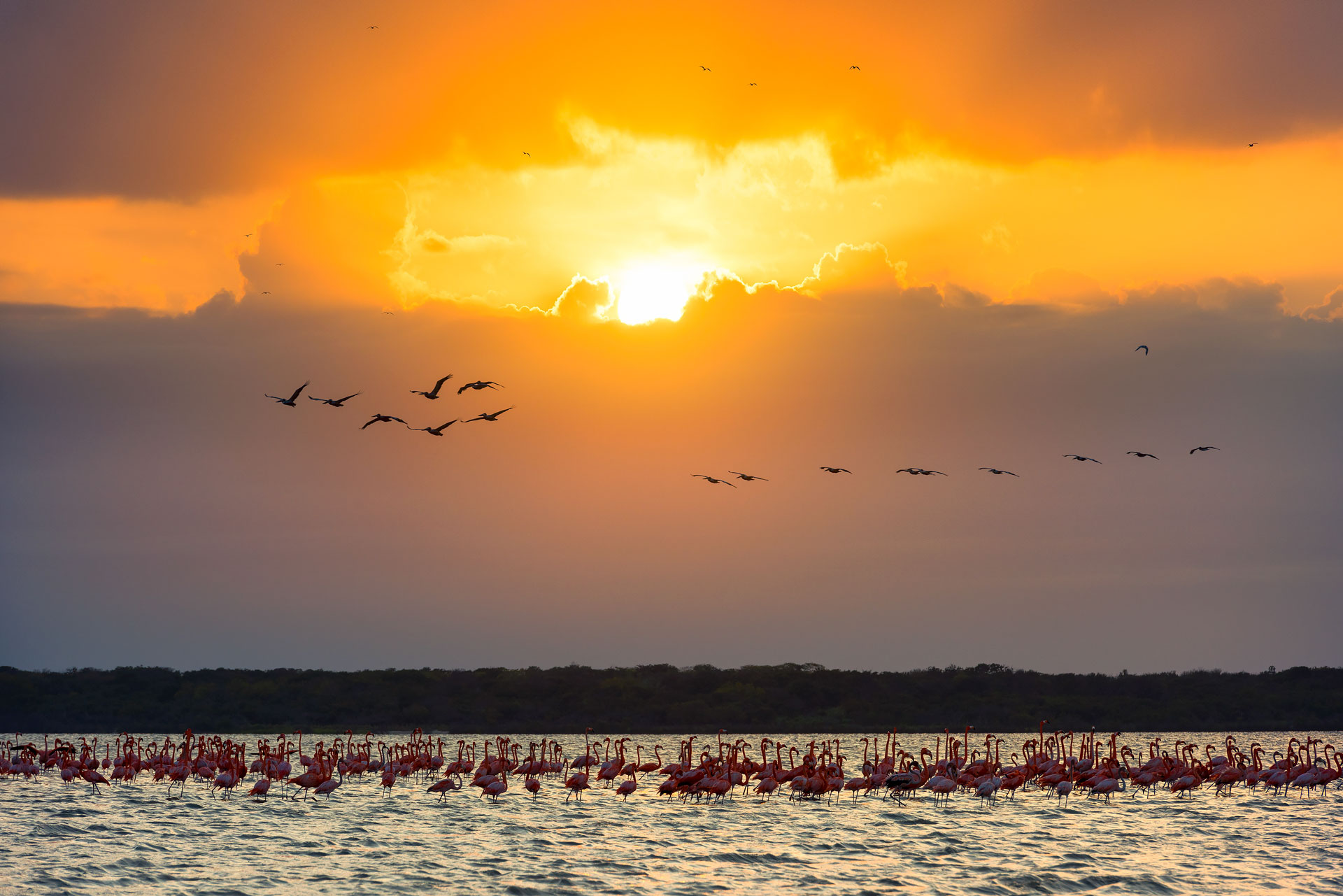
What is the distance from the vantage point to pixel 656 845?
1553 inches

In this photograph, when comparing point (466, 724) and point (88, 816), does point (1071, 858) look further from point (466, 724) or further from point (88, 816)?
point (466, 724)

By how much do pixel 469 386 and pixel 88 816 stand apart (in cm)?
1982

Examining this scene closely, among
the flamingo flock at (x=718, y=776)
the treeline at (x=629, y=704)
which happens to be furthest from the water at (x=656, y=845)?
the treeline at (x=629, y=704)

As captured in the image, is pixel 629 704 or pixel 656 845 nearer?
pixel 656 845

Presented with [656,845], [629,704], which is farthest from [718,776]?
[629,704]

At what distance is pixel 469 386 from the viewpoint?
42000 millimetres

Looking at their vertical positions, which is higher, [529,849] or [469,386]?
[469,386]

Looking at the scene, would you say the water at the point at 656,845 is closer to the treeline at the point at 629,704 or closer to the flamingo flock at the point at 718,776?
the flamingo flock at the point at 718,776

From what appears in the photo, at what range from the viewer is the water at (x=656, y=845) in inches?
1304

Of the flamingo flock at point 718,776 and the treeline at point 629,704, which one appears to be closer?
the flamingo flock at point 718,776

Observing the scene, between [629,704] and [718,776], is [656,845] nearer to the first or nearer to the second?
[718,776]

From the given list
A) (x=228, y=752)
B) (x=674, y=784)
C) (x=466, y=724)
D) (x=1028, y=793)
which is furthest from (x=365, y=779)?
(x=466, y=724)

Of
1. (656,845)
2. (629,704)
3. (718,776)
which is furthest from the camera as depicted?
(629,704)

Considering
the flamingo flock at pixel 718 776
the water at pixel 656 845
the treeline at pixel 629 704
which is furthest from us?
the treeline at pixel 629 704
